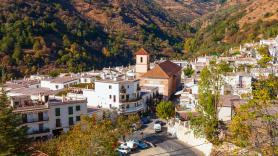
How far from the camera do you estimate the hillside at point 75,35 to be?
284 ft

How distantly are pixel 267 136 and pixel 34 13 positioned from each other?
103 meters

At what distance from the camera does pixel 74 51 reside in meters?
94.7

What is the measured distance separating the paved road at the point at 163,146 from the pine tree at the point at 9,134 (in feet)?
42.4

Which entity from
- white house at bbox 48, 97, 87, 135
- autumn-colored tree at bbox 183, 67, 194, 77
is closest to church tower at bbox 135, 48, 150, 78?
autumn-colored tree at bbox 183, 67, 194, 77

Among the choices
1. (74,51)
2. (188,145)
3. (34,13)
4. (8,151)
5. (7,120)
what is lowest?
(188,145)

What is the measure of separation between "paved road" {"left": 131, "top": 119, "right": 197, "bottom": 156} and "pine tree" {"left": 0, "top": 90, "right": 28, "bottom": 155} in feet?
42.4

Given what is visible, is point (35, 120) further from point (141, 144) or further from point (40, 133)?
point (141, 144)

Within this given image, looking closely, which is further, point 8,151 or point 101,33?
point 101,33

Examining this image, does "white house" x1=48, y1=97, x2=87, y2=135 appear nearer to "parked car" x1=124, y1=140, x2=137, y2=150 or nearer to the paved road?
the paved road

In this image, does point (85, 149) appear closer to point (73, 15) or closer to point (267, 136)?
point (267, 136)

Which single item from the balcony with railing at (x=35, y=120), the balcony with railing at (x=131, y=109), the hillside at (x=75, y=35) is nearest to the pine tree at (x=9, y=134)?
the balcony with railing at (x=35, y=120)

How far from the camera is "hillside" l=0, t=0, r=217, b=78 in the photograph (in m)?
86.6

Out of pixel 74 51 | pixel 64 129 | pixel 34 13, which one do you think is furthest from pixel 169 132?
pixel 34 13

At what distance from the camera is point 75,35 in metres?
107
